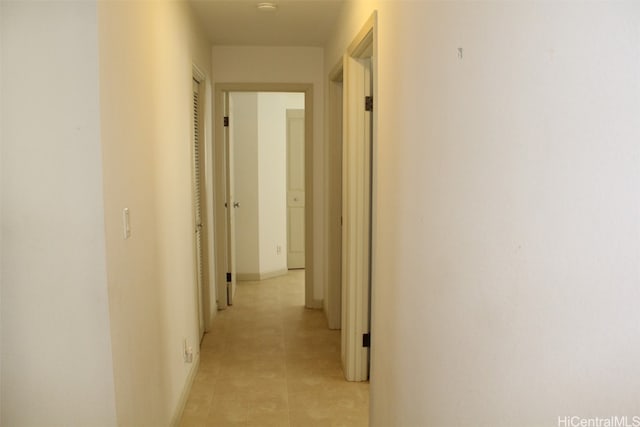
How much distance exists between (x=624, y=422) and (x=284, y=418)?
91.1 inches

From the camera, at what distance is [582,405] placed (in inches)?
37.9

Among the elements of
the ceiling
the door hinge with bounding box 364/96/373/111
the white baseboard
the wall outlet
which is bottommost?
the white baseboard

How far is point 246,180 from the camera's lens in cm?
→ 609

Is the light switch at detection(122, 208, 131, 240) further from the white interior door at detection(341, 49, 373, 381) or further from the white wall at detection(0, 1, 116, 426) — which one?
the white interior door at detection(341, 49, 373, 381)

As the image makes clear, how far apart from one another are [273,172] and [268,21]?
246cm

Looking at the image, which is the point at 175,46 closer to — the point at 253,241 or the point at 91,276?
the point at 91,276

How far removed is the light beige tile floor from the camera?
9.79 feet

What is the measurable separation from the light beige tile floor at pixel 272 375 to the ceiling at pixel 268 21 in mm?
2357

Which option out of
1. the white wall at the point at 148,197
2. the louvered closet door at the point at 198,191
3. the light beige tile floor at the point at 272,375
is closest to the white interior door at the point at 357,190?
the light beige tile floor at the point at 272,375

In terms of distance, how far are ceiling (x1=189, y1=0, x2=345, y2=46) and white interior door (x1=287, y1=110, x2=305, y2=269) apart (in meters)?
1.81

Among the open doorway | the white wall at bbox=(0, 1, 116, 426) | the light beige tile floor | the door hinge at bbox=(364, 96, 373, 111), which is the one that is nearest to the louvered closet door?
the light beige tile floor

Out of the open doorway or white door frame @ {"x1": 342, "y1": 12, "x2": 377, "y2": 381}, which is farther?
the open doorway

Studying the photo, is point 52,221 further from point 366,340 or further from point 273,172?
point 273,172

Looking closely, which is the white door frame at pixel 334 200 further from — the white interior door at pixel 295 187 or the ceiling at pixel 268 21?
the white interior door at pixel 295 187
